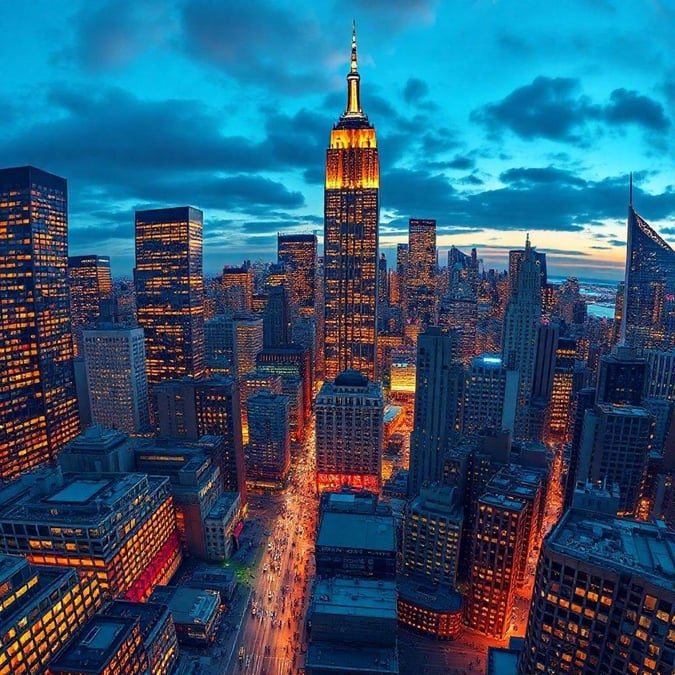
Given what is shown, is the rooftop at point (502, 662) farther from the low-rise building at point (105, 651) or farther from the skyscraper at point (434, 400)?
the skyscraper at point (434, 400)

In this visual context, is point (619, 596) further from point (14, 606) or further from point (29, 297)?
point (29, 297)

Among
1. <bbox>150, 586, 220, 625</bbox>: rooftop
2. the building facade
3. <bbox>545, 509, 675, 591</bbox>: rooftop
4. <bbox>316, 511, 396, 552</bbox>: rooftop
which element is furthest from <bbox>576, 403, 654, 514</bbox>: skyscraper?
the building facade

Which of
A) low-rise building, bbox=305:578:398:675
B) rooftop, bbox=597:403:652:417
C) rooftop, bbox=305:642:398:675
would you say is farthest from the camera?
rooftop, bbox=597:403:652:417

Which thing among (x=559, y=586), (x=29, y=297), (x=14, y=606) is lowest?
(x=14, y=606)

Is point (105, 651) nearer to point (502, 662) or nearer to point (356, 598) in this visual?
point (356, 598)

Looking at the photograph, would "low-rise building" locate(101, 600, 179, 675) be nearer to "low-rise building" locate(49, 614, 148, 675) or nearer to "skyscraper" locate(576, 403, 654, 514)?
"low-rise building" locate(49, 614, 148, 675)

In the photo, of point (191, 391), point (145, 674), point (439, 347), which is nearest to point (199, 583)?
point (145, 674)

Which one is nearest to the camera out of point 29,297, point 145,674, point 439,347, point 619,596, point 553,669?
point 619,596

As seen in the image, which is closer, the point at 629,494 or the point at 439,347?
the point at 629,494
